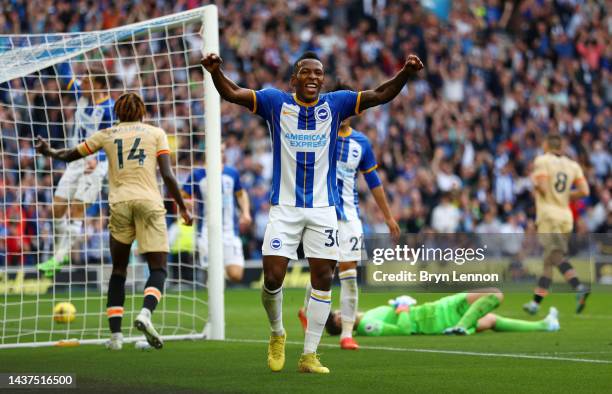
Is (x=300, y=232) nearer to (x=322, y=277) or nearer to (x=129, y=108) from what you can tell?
(x=322, y=277)

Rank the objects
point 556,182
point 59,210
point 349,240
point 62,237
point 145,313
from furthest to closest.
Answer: point 556,182, point 62,237, point 59,210, point 349,240, point 145,313


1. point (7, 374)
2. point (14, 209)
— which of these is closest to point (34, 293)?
point (14, 209)

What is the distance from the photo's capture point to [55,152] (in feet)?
34.9

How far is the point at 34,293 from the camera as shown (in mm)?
16812

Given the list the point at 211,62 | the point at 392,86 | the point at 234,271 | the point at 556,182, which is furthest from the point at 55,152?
the point at 556,182

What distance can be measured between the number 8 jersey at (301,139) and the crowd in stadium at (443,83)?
1563 centimetres

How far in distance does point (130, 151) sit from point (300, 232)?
2511mm

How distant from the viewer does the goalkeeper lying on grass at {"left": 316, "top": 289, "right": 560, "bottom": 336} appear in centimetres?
1261

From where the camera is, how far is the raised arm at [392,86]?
8.32 m

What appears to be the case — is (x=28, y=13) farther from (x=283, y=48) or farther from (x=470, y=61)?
(x=470, y=61)

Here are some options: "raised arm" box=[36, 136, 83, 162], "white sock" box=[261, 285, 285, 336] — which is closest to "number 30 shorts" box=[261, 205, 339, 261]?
"white sock" box=[261, 285, 285, 336]

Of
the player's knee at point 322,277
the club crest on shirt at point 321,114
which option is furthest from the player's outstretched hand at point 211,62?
the player's knee at point 322,277

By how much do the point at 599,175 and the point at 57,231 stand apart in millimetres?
15482

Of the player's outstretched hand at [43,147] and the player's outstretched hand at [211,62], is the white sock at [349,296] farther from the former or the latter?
the player's outstretched hand at [211,62]
